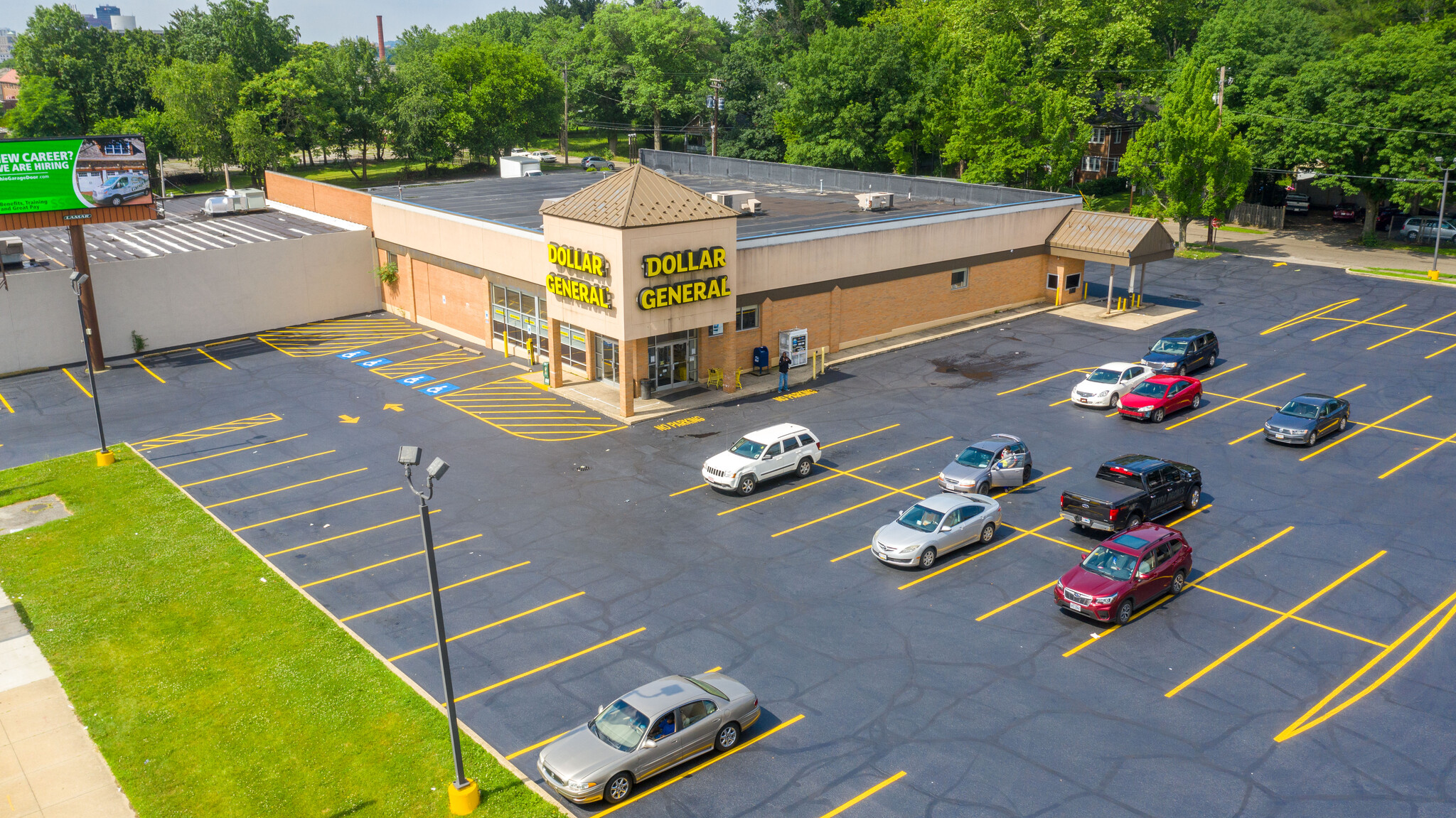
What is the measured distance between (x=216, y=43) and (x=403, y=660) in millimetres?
106532

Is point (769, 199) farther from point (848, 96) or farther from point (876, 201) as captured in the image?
point (848, 96)

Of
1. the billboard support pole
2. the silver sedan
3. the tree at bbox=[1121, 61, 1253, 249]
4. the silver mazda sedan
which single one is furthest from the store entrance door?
the tree at bbox=[1121, 61, 1253, 249]

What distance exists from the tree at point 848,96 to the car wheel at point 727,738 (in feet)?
240

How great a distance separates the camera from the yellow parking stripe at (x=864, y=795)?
1811 centimetres

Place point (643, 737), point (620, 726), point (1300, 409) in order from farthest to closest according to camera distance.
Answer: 1. point (1300, 409)
2. point (620, 726)
3. point (643, 737)

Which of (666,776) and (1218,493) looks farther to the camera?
(1218,493)

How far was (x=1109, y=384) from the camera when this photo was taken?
132ft

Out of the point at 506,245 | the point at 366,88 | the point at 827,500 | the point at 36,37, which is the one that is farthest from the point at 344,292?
the point at 36,37

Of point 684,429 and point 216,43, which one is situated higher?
point 216,43

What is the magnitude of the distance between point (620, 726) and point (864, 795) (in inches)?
Result: 185

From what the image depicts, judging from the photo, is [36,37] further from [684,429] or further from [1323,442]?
[1323,442]

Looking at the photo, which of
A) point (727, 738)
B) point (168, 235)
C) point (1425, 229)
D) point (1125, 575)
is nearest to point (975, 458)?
point (1125, 575)

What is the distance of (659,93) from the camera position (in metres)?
119

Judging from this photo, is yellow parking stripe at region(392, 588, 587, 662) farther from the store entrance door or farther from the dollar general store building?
the store entrance door
